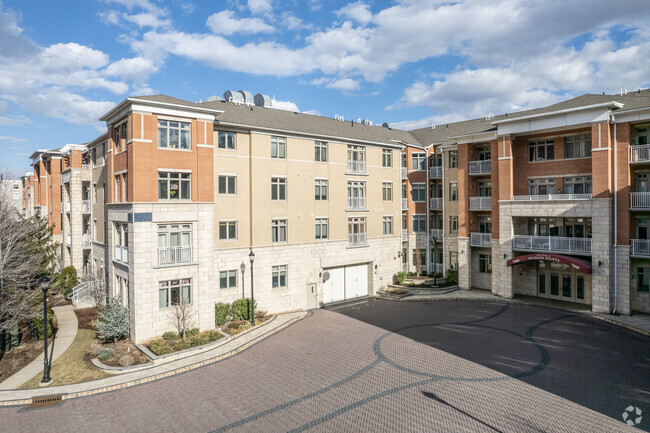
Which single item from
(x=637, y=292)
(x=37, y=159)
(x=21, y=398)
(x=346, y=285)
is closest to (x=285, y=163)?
(x=346, y=285)

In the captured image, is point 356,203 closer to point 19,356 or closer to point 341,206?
point 341,206

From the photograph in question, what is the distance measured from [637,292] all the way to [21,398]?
32322 mm

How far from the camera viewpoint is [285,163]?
88.7 ft

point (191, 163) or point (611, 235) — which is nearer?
point (191, 163)

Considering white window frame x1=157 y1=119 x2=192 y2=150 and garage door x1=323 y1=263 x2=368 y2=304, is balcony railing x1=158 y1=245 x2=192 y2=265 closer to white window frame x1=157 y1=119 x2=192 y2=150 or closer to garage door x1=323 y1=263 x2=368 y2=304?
white window frame x1=157 y1=119 x2=192 y2=150

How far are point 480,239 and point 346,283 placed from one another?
11.2 m

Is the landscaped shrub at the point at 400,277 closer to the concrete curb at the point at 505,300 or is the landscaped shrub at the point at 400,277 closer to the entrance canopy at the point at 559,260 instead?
the concrete curb at the point at 505,300

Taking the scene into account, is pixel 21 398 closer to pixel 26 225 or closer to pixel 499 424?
pixel 26 225

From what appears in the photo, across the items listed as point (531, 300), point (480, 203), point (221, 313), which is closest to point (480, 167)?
point (480, 203)

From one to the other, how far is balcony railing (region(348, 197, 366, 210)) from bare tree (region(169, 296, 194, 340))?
14722 mm

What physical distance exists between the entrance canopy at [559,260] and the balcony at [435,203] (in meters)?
9.26

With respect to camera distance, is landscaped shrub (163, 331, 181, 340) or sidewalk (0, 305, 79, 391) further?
landscaped shrub (163, 331, 181, 340)

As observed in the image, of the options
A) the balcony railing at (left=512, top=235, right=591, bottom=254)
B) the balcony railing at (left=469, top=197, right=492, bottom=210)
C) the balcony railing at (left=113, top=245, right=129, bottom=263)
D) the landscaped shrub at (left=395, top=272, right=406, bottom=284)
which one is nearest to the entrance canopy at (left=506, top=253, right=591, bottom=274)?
the balcony railing at (left=512, top=235, right=591, bottom=254)

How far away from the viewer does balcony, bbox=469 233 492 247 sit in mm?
30031
